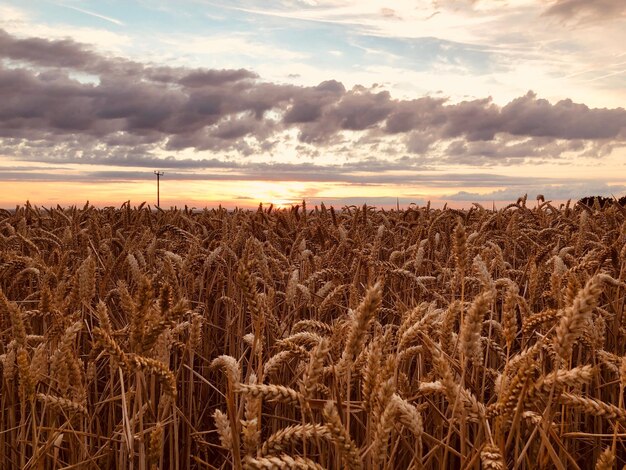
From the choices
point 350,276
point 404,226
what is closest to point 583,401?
point 350,276

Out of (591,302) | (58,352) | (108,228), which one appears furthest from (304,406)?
(108,228)

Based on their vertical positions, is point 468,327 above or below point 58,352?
above

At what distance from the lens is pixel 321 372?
1824 millimetres

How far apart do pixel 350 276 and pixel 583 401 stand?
3380mm

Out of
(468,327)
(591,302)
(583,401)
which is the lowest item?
(583,401)

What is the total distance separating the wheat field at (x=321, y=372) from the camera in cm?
150

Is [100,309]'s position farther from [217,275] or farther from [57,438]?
[217,275]

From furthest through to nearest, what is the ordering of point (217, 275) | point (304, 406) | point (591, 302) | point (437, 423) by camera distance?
1. point (217, 275)
2. point (437, 423)
3. point (304, 406)
4. point (591, 302)

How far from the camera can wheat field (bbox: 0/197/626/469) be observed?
1.50 metres

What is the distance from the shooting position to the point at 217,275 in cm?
479

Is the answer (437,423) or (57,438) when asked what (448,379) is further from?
(57,438)

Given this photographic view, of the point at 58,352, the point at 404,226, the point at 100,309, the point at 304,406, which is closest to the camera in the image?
the point at 304,406

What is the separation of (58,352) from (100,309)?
0.28 meters

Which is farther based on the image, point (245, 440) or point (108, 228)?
point (108, 228)
